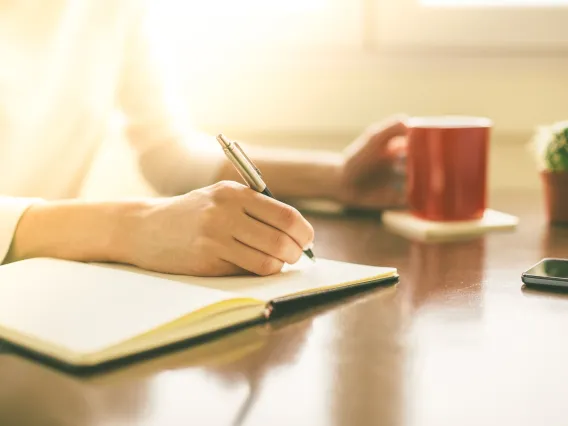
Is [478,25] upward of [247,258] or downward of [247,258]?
upward

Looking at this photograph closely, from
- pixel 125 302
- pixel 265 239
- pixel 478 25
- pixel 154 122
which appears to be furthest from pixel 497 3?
pixel 125 302

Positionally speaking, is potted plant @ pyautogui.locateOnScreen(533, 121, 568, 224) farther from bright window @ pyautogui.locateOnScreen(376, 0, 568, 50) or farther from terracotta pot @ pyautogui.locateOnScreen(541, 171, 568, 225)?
bright window @ pyautogui.locateOnScreen(376, 0, 568, 50)

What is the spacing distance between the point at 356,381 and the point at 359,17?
1134 mm

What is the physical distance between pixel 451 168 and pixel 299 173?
31 centimetres

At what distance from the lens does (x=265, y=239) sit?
2.24 feet

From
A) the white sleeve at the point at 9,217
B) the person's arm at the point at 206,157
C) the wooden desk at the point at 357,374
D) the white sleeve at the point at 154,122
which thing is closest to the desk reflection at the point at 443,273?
the wooden desk at the point at 357,374

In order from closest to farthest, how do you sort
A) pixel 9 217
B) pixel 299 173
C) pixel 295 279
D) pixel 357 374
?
pixel 357 374, pixel 295 279, pixel 9 217, pixel 299 173

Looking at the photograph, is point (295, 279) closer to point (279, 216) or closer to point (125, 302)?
point (279, 216)

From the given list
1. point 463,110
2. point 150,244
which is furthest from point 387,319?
point 463,110

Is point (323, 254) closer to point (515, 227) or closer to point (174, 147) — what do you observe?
point (515, 227)

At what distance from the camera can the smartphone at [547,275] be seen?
0.68 metres

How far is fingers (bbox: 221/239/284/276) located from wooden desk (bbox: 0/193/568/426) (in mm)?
86

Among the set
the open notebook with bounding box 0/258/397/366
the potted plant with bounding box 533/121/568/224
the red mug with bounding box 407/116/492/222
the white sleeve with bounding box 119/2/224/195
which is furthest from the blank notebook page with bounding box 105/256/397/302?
the white sleeve with bounding box 119/2/224/195

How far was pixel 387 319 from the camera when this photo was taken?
1.94 ft
